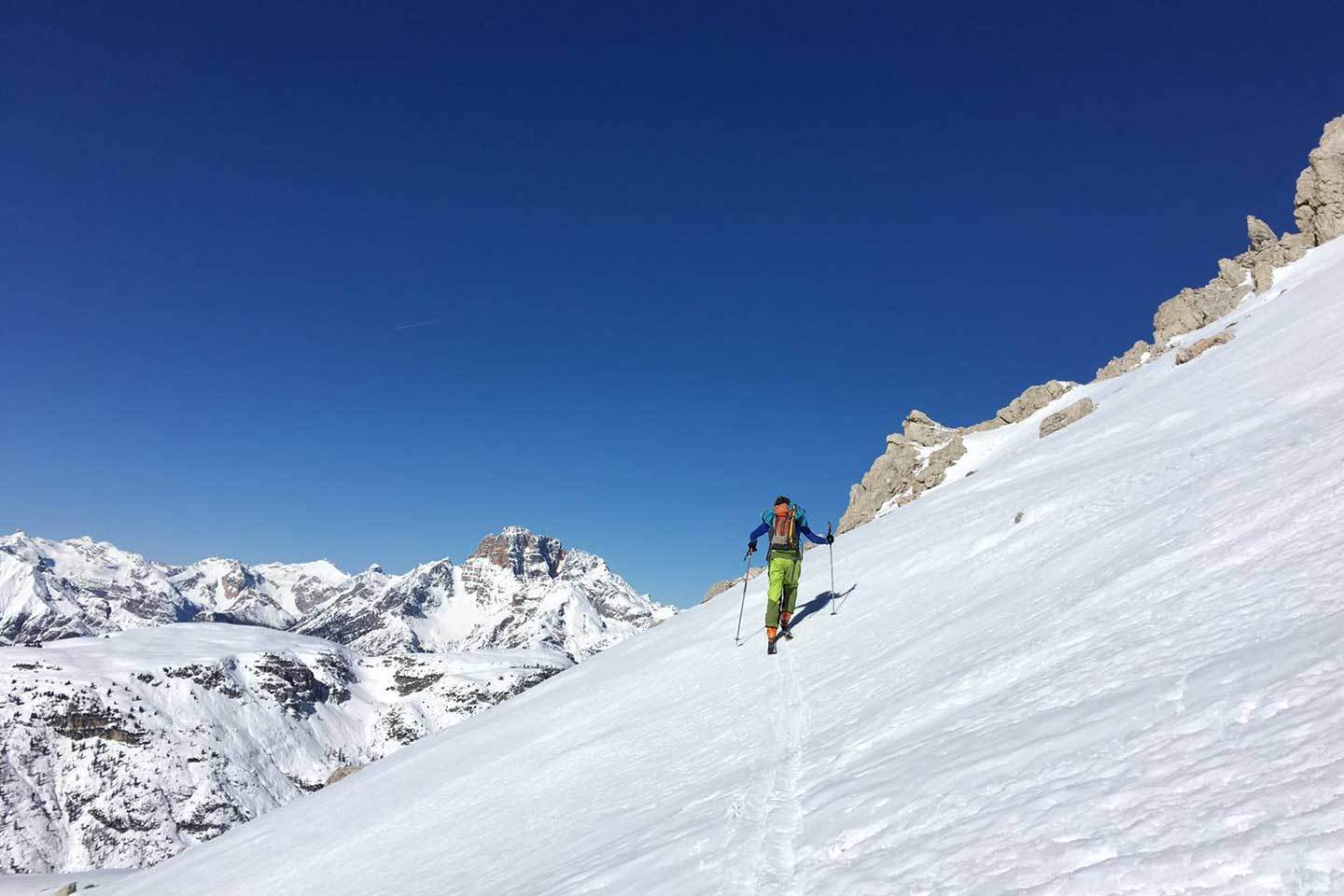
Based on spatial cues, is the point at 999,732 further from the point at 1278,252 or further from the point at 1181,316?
the point at 1278,252

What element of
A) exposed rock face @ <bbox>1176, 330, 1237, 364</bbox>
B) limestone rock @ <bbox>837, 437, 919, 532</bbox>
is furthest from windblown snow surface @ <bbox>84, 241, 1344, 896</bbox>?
limestone rock @ <bbox>837, 437, 919, 532</bbox>

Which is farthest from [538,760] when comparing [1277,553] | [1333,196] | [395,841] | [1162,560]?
[1333,196]

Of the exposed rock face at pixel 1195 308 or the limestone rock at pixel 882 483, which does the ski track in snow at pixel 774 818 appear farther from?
the exposed rock face at pixel 1195 308

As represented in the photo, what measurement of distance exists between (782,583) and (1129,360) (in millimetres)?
47283

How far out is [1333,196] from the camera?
46.5 meters

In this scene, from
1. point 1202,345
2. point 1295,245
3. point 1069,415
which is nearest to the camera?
point 1202,345

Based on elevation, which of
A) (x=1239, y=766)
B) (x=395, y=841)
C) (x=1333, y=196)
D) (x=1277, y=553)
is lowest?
(x=395, y=841)

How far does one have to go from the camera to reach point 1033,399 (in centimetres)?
5388

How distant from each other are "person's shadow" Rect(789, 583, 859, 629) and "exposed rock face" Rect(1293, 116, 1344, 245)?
50.5m

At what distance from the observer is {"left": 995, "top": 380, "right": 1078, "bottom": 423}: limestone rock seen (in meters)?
53.0

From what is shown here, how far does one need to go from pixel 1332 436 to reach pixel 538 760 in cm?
1282

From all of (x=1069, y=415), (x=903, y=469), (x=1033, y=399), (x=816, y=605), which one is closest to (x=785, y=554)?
(x=816, y=605)

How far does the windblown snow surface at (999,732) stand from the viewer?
3.61m

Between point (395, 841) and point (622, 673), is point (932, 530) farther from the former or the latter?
point (395, 841)
